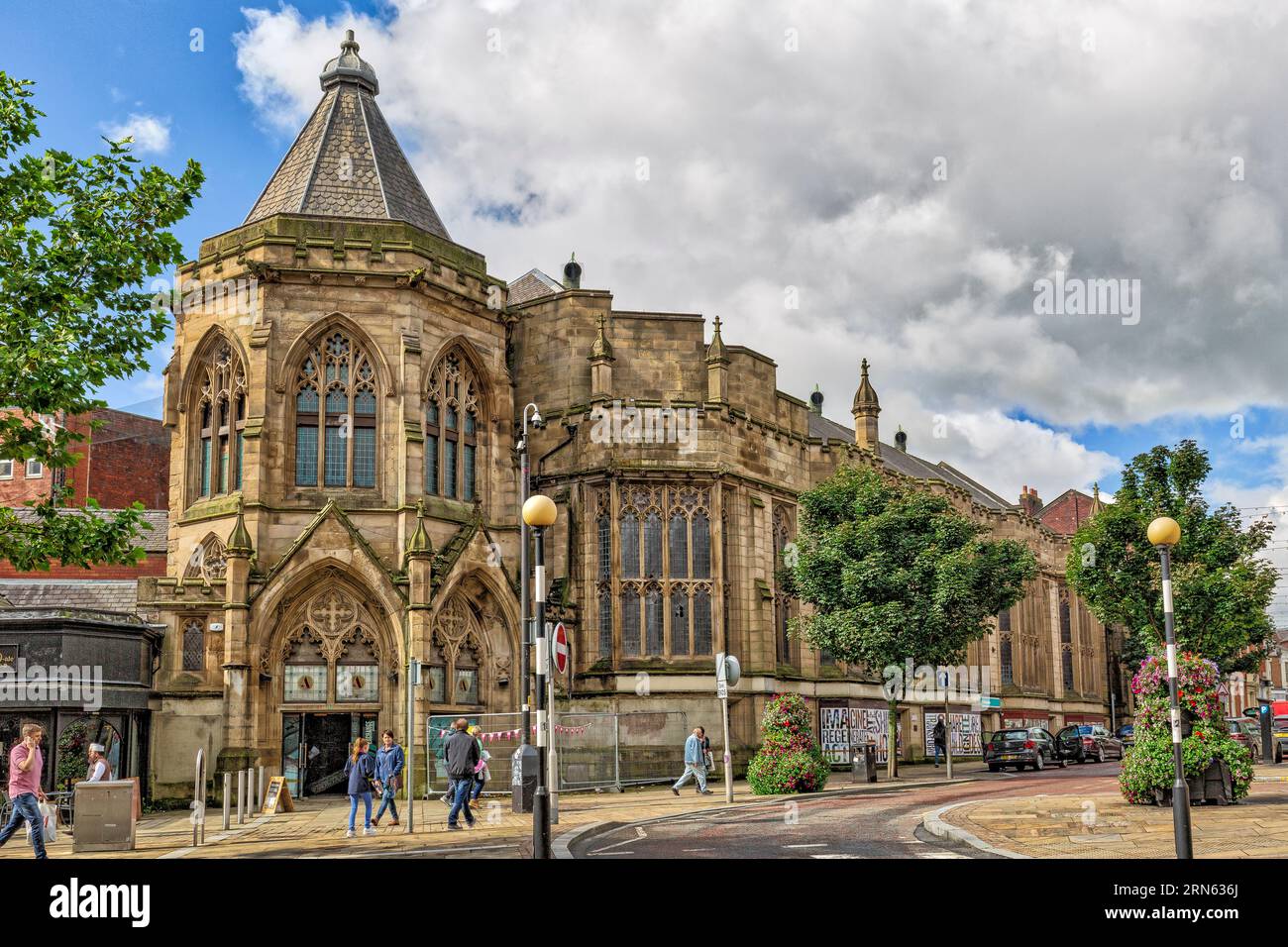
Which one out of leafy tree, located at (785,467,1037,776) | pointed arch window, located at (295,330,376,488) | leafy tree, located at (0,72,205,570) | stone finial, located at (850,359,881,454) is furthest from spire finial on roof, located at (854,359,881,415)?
leafy tree, located at (0,72,205,570)

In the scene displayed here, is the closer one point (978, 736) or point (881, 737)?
point (881, 737)

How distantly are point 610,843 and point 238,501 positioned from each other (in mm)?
15828

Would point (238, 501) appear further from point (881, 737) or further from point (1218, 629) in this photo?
point (1218, 629)

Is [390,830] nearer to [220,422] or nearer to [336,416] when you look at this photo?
[336,416]

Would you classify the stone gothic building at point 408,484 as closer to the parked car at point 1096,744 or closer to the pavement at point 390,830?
the pavement at point 390,830

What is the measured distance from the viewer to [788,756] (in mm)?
27547

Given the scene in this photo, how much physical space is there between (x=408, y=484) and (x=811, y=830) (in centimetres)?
1543

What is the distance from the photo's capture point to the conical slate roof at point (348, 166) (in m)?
32.7

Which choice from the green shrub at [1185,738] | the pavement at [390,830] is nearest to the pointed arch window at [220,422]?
the pavement at [390,830]

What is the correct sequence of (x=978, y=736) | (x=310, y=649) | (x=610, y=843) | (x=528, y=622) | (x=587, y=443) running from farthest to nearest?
1. (x=978, y=736)
2. (x=587, y=443)
3. (x=310, y=649)
4. (x=528, y=622)
5. (x=610, y=843)

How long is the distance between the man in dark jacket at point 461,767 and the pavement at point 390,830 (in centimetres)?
37

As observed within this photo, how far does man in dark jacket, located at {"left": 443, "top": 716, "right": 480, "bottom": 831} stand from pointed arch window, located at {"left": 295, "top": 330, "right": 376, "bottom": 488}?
1034cm

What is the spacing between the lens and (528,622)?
947 inches
